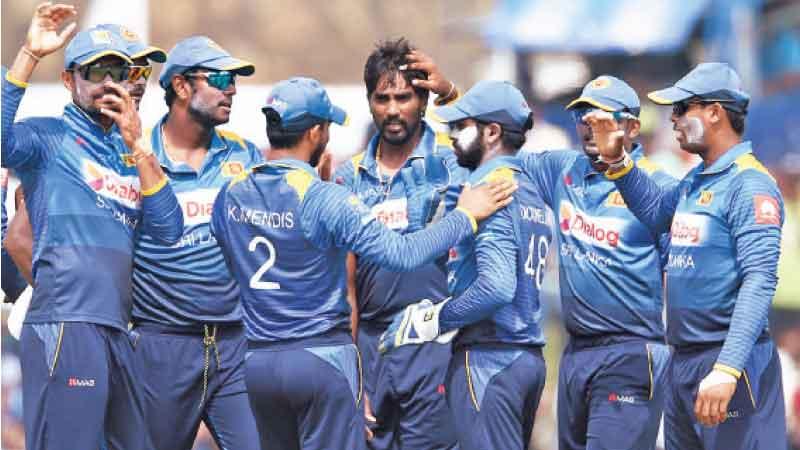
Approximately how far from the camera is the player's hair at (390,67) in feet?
32.2

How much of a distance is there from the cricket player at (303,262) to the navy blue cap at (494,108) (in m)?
0.43

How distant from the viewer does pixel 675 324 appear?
870 centimetres

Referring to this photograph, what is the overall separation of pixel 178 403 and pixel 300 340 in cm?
130

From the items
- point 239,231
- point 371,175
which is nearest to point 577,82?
point 371,175

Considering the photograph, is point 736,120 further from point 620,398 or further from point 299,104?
point 299,104

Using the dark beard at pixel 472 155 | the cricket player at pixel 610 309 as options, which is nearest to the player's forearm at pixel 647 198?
the cricket player at pixel 610 309

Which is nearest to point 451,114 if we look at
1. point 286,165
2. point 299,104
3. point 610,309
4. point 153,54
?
point 299,104

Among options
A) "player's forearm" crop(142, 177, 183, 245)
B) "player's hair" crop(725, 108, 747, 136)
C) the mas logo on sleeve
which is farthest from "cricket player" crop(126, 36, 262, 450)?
the mas logo on sleeve

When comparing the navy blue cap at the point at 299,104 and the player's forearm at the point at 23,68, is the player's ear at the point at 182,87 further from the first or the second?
the player's forearm at the point at 23,68

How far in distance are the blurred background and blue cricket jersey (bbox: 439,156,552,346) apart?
7.47 metres

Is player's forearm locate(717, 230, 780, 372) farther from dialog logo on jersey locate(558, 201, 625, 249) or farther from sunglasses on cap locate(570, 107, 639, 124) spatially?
sunglasses on cap locate(570, 107, 639, 124)

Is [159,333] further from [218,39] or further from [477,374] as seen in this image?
[218,39]

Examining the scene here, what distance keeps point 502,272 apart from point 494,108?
33.8 inches

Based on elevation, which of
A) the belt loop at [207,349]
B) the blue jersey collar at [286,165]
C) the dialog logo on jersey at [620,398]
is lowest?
the dialog logo on jersey at [620,398]
